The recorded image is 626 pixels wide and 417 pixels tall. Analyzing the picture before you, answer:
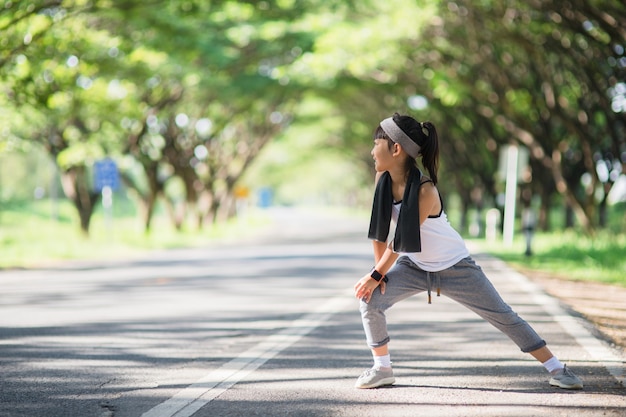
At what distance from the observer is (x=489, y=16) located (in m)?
17.8

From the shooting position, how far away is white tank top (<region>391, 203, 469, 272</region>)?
5043mm

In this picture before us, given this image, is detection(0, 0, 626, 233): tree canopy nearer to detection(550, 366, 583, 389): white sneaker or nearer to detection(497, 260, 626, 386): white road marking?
detection(497, 260, 626, 386): white road marking

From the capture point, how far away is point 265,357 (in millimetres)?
6414

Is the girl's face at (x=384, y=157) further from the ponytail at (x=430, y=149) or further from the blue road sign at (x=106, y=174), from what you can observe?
the blue road sign at (x=106, y=174)

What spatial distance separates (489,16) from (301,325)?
37.4ft

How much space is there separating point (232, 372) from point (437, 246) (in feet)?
5.55

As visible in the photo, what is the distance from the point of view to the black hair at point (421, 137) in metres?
5.00

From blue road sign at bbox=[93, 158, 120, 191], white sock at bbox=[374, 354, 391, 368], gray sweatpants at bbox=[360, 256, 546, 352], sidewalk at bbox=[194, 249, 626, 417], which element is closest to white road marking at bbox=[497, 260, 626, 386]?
sidewalk at bbox=[194, 249, 626, 417]

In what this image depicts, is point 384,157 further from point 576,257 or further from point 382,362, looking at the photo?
point 576,257

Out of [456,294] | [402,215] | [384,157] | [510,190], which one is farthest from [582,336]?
[510,190]

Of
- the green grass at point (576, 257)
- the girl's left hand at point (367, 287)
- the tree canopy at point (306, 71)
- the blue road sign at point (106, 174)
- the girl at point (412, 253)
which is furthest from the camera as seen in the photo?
the blue road sign at point (106, 174)

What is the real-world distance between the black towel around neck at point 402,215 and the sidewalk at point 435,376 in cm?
89

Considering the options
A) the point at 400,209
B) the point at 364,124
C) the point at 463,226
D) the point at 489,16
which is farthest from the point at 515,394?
the point at 364,124

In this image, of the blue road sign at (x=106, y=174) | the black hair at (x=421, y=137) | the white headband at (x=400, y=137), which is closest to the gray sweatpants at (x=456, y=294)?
the black hair at (x=421, y=137)
